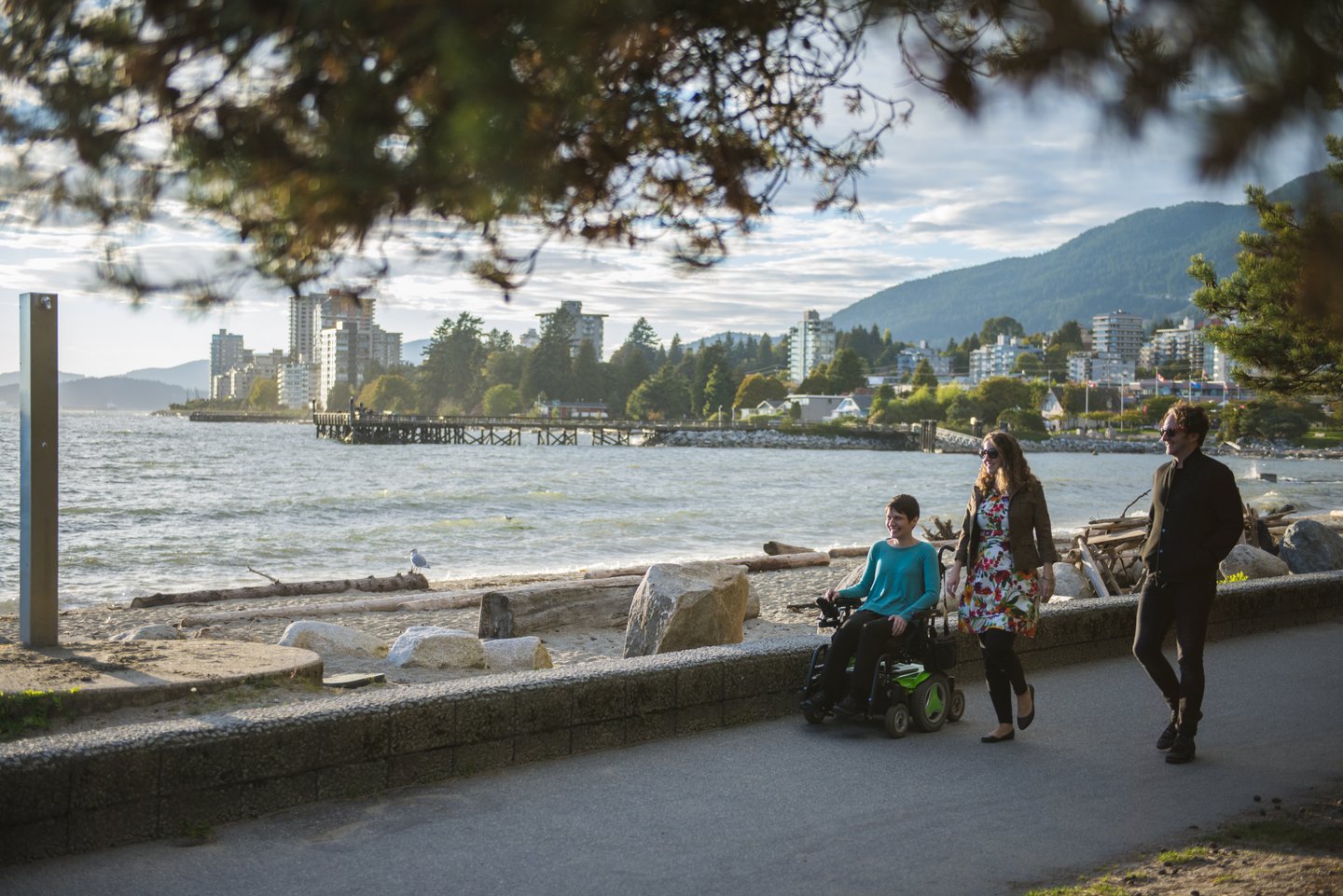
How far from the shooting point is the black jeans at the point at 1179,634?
6086mm

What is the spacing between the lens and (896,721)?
624cm

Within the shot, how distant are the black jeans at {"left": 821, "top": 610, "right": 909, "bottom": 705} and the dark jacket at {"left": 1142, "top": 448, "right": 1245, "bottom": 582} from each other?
136 cm

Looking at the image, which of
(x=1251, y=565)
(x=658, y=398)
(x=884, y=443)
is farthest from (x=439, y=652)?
(x=658, y=398)

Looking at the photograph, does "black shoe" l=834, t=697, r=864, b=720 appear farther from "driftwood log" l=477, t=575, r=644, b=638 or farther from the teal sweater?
"driftwood log" l=477, t=575, r=644, b=638

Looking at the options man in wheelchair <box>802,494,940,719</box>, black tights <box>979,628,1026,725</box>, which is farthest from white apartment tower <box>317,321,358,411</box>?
black tights <box>979,628,1026,725</box>

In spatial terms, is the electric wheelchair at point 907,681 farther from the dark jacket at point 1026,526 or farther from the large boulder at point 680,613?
the large boulder at point 680,613

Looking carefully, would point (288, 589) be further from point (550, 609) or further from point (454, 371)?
point (454, 371)

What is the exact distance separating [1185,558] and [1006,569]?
2.81 feet

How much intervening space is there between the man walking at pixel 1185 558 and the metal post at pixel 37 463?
19.2 feet

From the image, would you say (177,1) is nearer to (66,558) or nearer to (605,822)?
(605,822)

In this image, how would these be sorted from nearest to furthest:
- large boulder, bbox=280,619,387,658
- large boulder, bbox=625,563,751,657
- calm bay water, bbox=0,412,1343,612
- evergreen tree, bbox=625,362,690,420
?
1. large boulder, bbox=625,563,751,657
2. large boulder, bbox=280,619,387,658
3. calm bay water, bbox=0,412,1343,612
4. evergreen tree, bbox=625,362,690,420

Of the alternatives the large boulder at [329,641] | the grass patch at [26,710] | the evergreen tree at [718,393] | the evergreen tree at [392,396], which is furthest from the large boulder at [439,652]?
the evergreen tree at [718,393]

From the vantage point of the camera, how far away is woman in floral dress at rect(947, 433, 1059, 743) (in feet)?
20.6

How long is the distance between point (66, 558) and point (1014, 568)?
70.0 ft
